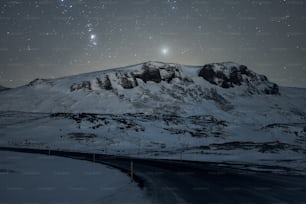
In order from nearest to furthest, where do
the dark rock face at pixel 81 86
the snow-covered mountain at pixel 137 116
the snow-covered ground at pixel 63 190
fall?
the snow-covered ground at pixel 63 190, the snow-covered mountain at pixel 137 116, the dark rock face at pixel 81 86

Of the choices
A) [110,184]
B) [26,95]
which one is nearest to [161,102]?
[26,95]

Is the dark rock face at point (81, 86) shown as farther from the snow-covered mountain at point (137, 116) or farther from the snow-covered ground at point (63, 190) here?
the snow-covered ground at point (63, 190)

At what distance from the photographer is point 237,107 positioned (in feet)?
594

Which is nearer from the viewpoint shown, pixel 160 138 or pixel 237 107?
pixel 160 138

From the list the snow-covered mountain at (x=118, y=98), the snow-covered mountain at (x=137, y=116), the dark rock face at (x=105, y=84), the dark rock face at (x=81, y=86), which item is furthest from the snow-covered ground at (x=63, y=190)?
the dark rock face at (x=81, y=86)

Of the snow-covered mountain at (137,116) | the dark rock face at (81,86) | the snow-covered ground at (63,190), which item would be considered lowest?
the snow-covered ground at (63,190)

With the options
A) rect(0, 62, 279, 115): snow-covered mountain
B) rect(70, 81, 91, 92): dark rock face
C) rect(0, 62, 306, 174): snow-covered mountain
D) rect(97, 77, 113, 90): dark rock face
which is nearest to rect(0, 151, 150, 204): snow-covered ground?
rect(0, 62, 306, 174): snow-covered mountain

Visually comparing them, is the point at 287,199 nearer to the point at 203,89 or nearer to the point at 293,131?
the point at 293,131

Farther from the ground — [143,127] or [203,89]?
[203,89]

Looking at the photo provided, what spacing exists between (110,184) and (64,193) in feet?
11.6

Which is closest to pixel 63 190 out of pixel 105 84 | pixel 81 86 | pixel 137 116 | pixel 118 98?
pixel 137 116

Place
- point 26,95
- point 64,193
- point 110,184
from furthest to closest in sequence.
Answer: point 26,95 < point 110,184 < point 64,193

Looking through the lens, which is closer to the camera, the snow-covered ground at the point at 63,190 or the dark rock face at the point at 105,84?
the snow-covered ground at the point at 63,190

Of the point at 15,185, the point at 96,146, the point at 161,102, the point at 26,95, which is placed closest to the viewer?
the point at 15,185
